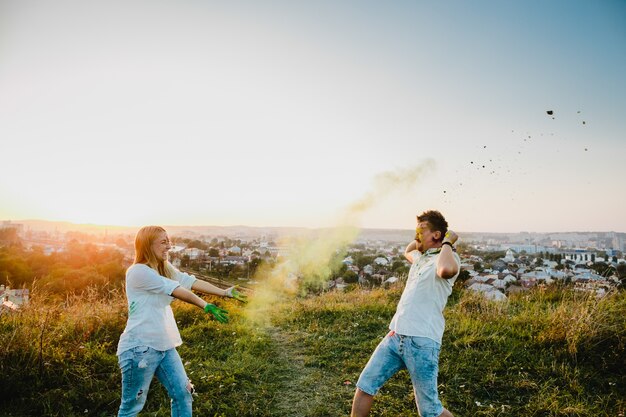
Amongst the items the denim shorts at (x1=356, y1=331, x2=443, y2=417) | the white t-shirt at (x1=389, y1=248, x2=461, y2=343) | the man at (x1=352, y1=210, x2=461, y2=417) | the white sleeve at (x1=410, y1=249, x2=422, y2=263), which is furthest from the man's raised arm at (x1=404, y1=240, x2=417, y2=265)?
the denim shorts at (x1=356, y1=331, x2=443, y2=417)

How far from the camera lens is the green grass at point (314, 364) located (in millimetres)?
4988

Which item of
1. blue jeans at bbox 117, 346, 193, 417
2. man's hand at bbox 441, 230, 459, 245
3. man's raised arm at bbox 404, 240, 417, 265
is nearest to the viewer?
blue jeans at bbox 117, 346, 193, 417

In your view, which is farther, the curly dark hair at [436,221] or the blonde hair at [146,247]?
the curly dark hair at [436,221]

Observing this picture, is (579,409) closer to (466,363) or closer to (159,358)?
(466,363)

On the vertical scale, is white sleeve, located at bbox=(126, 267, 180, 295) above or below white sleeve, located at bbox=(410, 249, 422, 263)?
below

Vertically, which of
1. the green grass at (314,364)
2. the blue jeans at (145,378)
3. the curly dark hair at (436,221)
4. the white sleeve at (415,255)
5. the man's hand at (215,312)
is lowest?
the green grass at (314,364)

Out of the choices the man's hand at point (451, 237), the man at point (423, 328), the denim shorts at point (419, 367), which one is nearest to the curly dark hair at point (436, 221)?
the man at point (423, 328)

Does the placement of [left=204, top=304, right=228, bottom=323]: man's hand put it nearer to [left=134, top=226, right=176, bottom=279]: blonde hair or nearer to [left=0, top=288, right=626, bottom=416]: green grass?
[left=134, top=226, right=176, bottom=279]: blonde hair

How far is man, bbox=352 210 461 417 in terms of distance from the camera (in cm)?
329

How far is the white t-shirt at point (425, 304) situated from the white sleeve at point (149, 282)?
205 centimetres

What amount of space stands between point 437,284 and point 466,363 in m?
3.69

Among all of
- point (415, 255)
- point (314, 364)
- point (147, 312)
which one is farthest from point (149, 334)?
point (314, 364)

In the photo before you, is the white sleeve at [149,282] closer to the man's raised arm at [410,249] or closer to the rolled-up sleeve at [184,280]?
the rolled-up sleeve at [184,280]

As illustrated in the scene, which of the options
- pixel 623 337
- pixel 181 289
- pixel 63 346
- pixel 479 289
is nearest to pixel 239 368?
pixel 63 346
